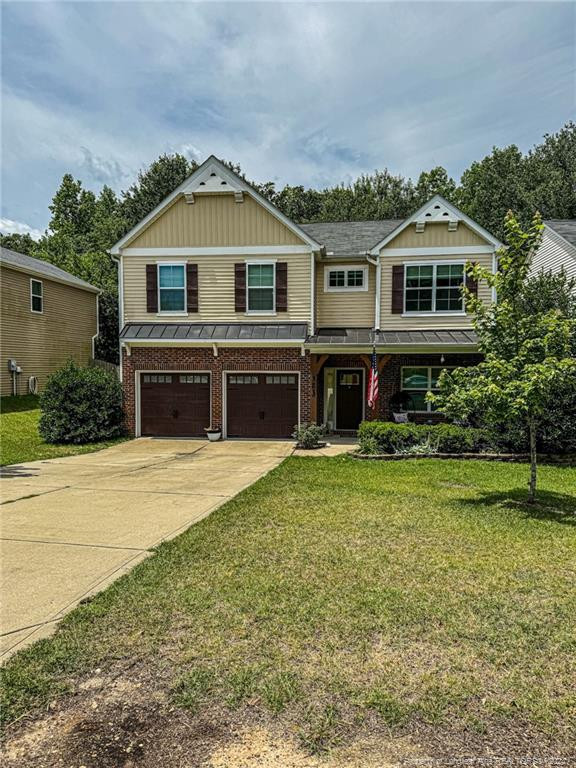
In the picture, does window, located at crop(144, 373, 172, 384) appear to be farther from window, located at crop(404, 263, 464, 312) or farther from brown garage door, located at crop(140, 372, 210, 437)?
window, located at crop(404, 263, 464, 312)

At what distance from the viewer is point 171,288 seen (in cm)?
1653

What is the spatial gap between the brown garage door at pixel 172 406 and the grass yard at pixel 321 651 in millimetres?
10230

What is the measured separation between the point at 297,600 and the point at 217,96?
12580 millimetres

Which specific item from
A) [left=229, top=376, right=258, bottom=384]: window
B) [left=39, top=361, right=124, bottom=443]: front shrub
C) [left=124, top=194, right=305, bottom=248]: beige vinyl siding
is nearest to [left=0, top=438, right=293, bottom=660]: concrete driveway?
[left=39, top=361, right=124, bottom=443]: front shrub

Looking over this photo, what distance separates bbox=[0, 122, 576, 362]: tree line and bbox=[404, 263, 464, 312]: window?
1583 centimetres

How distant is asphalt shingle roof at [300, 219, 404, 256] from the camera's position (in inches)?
670

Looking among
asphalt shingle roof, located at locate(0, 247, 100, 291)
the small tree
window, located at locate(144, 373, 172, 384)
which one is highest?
asphalt shingle roof, located at locate(0, 247, 100, 291)

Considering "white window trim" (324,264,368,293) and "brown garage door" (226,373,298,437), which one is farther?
"white window trim" (324,264,368,293)

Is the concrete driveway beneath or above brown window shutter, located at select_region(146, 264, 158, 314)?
beneath

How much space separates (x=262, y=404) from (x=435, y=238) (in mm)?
7990

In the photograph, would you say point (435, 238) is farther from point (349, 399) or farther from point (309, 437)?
point (309, 437)

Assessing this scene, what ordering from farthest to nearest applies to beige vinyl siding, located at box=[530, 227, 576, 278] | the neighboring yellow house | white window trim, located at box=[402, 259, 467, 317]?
the neighboring yellow house < beige vinyl siding, located at box=[530, 227, 576, 278] < white window trim, located at box=[402, 259, 467, 317]

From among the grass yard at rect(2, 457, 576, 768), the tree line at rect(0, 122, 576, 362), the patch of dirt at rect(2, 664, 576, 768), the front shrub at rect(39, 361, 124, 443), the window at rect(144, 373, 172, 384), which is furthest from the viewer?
the tree line at rect(0, 122, 576, 362)

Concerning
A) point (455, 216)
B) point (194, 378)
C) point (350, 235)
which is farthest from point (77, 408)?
point (455, 216)
